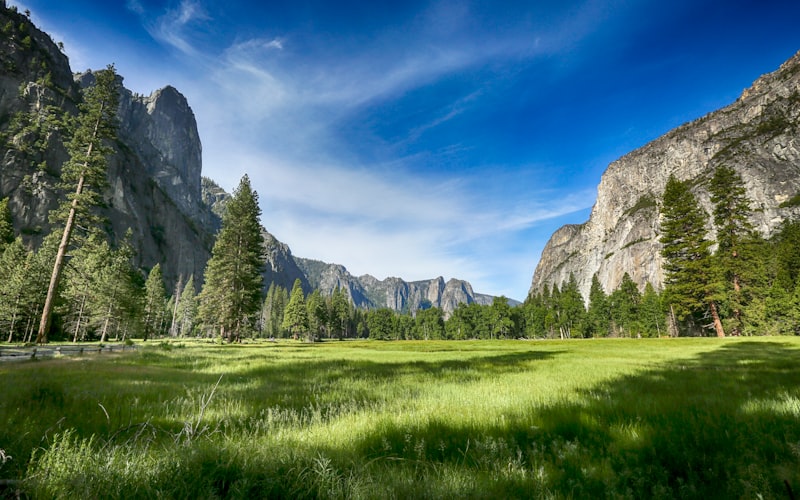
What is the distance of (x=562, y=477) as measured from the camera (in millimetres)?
2627

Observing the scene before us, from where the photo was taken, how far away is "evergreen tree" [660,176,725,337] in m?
36.7

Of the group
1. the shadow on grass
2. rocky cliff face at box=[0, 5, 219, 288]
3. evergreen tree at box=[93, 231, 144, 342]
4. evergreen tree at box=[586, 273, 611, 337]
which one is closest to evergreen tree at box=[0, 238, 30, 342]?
evergreen tree at box=[93, 231, 144, 342]

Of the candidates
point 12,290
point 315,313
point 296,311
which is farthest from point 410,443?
point 315,313

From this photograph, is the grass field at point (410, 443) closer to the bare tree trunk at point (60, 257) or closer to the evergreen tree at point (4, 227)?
the bare tree trunk at point (60, 257)

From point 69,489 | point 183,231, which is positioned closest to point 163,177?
point 183,231

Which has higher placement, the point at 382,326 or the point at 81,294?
the point at 81,294

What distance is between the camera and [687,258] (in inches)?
1548

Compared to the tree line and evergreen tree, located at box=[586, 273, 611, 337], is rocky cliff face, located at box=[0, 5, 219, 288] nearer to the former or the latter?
the tree line

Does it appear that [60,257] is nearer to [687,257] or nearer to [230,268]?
[230,268]

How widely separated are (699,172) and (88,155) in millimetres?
180138

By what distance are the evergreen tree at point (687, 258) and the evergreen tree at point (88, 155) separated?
5395cm

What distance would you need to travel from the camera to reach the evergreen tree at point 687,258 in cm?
3672

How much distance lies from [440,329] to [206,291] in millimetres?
104473

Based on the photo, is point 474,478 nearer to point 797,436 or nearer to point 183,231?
point 797,436
